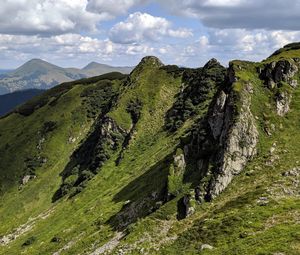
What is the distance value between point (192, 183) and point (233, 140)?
1090 centimetres

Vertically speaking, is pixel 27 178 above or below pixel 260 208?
below

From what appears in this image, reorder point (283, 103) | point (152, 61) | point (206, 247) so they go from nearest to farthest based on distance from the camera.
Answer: point (206, 247), point (283, 103), point (152, 61)

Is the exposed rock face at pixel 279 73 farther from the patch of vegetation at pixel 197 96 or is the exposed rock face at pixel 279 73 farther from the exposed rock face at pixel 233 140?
the patch of vegetation at pixel 197 96

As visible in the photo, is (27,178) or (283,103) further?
(27,178)

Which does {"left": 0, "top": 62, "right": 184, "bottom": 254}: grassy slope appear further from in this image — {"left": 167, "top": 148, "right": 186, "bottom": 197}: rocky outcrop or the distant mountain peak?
the distant mountain peak

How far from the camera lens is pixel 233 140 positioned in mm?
70562

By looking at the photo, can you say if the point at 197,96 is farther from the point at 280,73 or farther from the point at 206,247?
the point at 206,247

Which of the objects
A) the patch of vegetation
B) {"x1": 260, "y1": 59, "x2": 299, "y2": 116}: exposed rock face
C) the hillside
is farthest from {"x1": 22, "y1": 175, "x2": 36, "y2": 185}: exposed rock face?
{"x1": 260, "y1": 59, "x2": 299, "y2": 116}: exposed rock face

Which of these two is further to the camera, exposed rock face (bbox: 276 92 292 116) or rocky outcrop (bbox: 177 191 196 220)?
exposed rock face (bbox: 276 92 292 116)

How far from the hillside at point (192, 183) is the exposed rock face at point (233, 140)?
184 millimetres

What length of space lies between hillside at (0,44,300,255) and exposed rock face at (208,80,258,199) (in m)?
0.18

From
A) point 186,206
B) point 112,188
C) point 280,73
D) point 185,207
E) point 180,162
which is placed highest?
point 280,73

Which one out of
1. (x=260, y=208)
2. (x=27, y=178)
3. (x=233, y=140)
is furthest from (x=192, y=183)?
(x=27, y=178)

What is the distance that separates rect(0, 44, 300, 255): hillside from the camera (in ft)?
184
